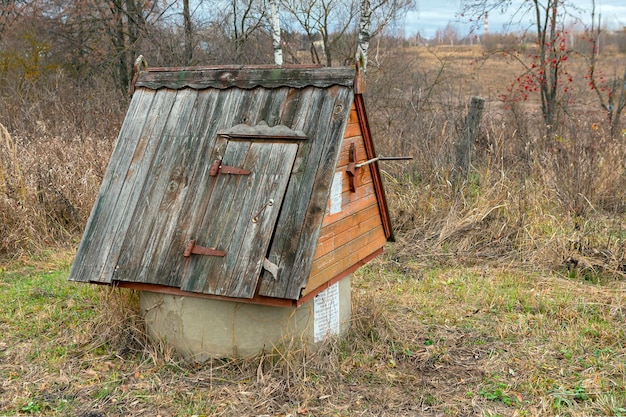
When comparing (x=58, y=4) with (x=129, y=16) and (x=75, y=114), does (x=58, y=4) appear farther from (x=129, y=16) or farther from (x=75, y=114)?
(x=75, y=114)

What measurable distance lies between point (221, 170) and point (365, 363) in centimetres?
180

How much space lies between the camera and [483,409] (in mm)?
4137

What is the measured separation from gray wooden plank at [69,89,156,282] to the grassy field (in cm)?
54

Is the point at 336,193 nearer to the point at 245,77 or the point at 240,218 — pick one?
the point at 240,218

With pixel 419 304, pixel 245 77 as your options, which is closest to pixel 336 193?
pixel 245 77

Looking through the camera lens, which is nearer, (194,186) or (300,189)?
(300,189)

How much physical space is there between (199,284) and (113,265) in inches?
28.1

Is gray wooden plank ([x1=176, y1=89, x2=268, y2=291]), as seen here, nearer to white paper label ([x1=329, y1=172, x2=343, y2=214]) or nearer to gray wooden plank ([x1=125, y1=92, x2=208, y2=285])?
gray wooden plank ([x1=125, y1=92, x2=208, y2=285])

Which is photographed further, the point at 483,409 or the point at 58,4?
the point at 58,4

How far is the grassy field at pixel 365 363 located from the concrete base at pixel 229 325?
3.7 inches

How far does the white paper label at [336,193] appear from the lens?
168 inches

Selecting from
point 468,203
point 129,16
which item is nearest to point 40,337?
point 468,203

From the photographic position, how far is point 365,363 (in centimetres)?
468

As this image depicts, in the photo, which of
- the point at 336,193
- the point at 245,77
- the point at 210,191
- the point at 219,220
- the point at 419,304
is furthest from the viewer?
the point at 419,304
